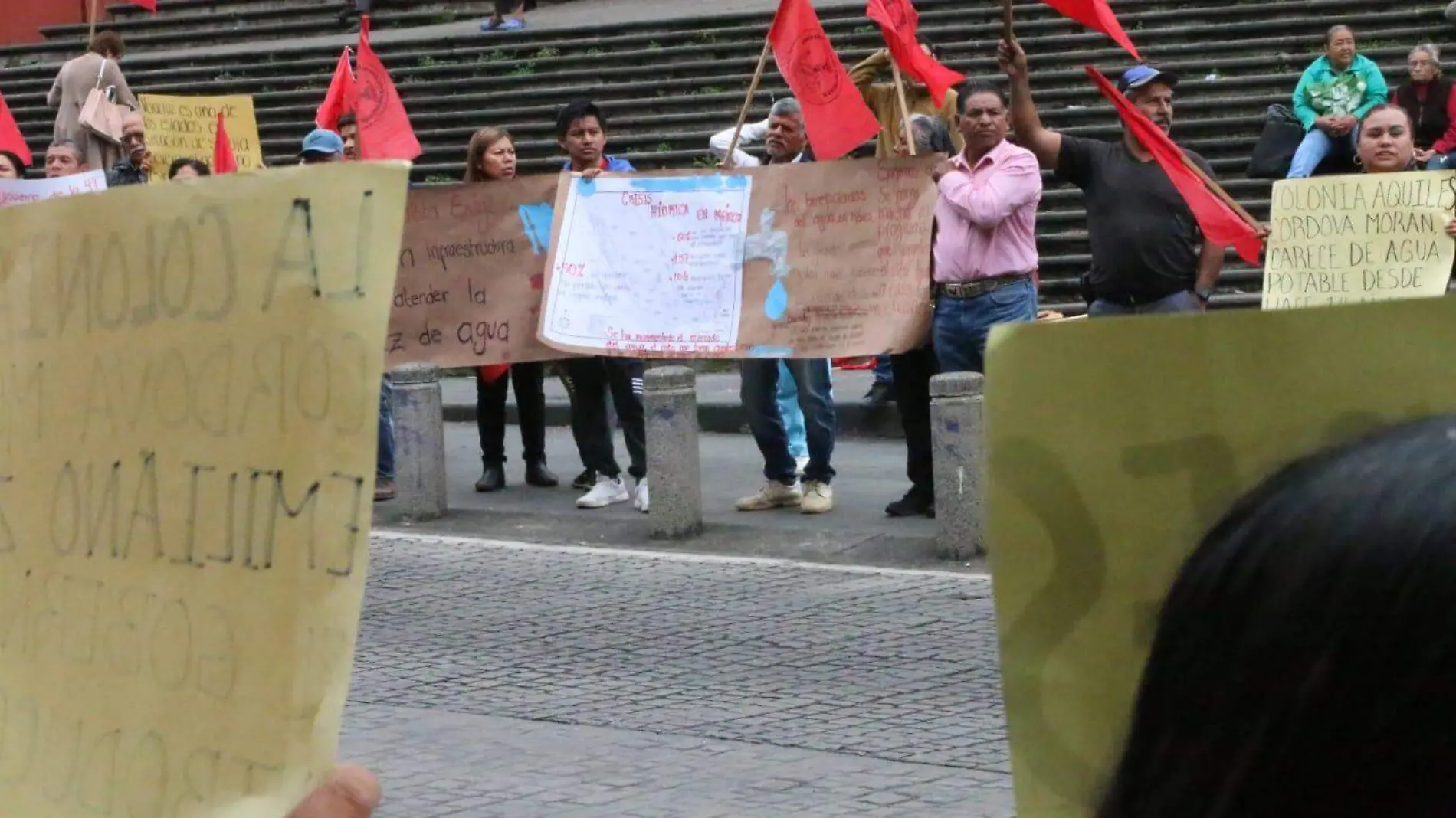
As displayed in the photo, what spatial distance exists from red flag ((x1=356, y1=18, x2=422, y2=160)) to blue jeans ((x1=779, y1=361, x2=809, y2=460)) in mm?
2701

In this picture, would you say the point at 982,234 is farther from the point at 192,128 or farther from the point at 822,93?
the point at 192,128

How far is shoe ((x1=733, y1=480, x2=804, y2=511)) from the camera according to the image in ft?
31.4

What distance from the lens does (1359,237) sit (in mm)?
7891

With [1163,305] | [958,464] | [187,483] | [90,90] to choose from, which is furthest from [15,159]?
[187,483]

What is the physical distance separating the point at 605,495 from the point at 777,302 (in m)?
1.34

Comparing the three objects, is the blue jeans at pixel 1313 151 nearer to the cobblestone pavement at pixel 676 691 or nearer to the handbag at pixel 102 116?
the cobblestone pavement at pixel 676 691

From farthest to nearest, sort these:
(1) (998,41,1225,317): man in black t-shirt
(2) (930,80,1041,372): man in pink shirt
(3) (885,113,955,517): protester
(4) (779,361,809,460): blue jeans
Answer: (4) (779,361,809,460): blue jeans → (3) (885,113,955,517): protester → (2) (930,80,1041,372): man in pink shirt → (1) (998,41,1225,317): man in black t-shirt

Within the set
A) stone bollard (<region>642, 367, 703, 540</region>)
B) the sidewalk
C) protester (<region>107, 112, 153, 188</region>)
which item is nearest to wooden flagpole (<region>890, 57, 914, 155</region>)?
stone bollard (<region>642, 367, 703, 540</region>)

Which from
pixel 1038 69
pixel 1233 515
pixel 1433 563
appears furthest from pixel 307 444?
pixel 1038 69

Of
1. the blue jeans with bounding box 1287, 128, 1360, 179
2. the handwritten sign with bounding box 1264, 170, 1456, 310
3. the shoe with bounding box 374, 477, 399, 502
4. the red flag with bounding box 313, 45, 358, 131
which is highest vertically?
the red flag with bounding box 313, 45, 358, 131

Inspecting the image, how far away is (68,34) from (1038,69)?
49.3ft

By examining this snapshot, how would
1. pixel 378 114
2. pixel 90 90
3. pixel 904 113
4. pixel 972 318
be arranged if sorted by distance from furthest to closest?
pixel 90 90, pixel 378 114, pixel 904 113, pixel 972 318

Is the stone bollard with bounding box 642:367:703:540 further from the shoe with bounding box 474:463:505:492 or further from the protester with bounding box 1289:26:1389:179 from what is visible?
the protester with bounding box 1289:26:1389:179

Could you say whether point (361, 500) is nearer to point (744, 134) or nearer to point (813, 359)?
point (813, 359)
